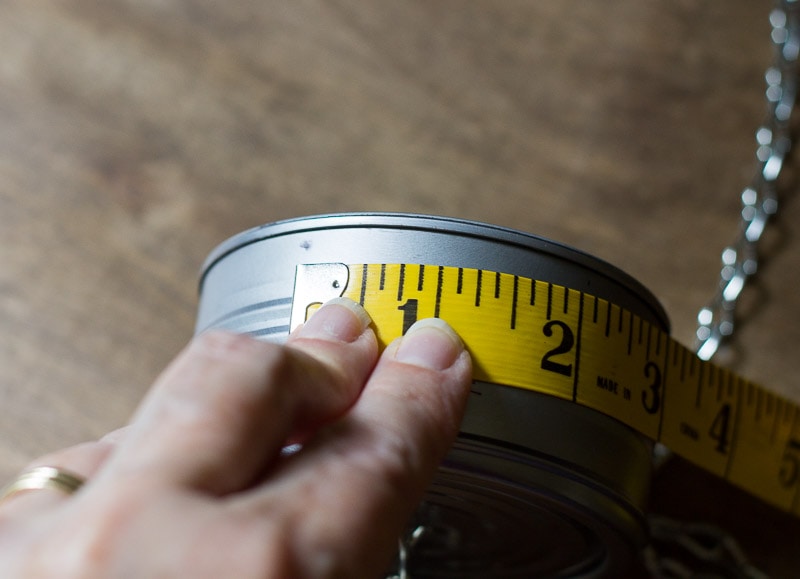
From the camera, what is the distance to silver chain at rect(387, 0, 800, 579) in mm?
991

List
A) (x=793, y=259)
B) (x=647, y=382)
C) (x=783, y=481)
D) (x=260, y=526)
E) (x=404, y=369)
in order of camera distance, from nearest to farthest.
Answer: (x=260, y=526) → (x=404, y=369) → (x=647, y=382) → (x=783, y=481) → (x=793, y=259)

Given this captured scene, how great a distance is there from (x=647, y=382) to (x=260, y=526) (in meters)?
0.41

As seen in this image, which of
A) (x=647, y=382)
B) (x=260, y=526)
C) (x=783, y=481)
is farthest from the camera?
(x=783, y=481)

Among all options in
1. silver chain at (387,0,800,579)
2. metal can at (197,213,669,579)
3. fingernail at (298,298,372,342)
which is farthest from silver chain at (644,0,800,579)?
fingernail at (298,298,372,342)

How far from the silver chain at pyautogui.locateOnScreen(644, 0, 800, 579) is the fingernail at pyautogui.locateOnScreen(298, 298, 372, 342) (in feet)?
1.74

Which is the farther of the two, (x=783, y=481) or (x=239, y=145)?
(x=239, y=145)

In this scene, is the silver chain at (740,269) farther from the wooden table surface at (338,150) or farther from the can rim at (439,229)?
the can rim at (439,229)

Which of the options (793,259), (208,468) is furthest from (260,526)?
(793,259)

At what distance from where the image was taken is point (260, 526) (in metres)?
0.45

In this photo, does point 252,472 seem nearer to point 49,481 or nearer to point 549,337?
point 49,481

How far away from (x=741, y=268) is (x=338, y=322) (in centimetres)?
70

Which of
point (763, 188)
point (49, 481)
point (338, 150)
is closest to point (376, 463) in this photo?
point (49, 481)

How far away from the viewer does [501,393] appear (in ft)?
2.16

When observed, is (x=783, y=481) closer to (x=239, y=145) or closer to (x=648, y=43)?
(x=648, y=43)
